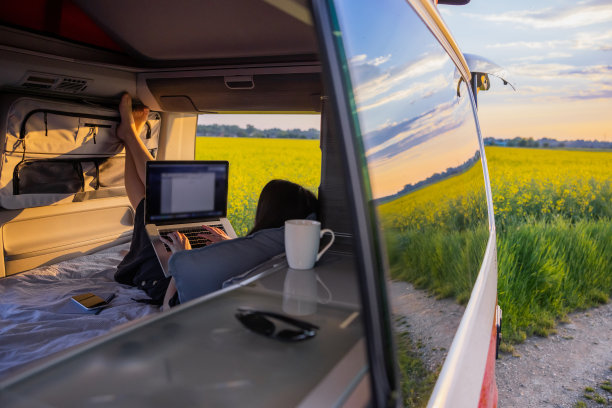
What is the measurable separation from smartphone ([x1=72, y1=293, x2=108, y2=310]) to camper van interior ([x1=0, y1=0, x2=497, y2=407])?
5 centimetres

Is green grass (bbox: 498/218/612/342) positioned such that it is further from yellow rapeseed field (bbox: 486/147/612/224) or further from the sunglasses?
the sunglasses

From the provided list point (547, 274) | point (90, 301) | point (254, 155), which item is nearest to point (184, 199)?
point (90, 301)

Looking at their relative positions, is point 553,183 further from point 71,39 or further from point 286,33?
point 71,39

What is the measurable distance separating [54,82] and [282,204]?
1845 mm

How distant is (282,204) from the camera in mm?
2061

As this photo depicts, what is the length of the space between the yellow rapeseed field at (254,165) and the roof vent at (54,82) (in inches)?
76.3

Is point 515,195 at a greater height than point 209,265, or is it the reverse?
point 209,265

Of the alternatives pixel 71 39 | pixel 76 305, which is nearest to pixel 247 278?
pixel 76 305

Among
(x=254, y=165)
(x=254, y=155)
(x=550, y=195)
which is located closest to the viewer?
(x=550, y=195)

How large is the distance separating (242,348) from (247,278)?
42 cm

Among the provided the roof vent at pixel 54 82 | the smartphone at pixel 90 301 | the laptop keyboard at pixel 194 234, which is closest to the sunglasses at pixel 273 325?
the smartphone at pixel 90 301

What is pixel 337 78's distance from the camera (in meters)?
0.54

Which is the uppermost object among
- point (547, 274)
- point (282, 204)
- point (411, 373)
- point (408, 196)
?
point (408, 196)

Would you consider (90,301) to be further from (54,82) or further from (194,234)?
(54,82)
